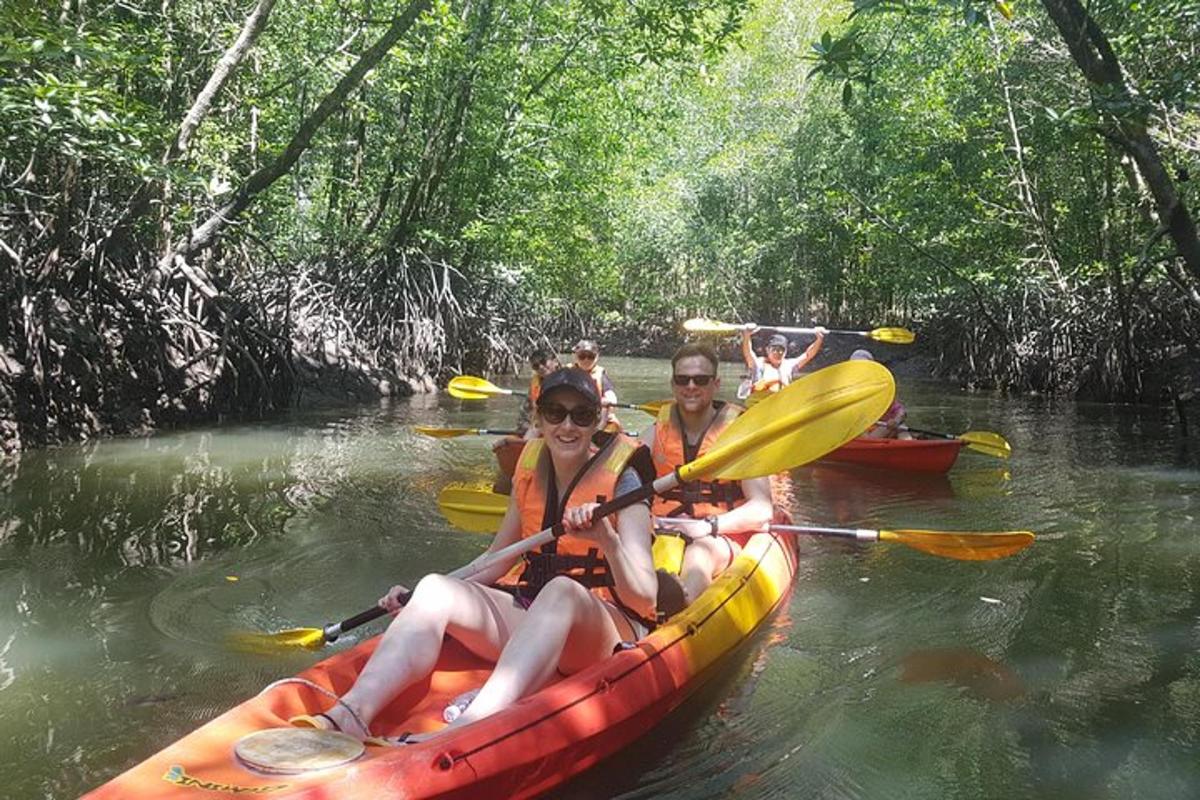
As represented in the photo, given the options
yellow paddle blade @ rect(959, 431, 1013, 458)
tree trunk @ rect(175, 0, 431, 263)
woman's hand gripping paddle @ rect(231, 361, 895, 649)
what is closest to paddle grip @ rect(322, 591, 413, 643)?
woman's hand gripping paddle @ rect(231, 361, 895, 649)

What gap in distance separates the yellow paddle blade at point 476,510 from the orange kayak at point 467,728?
1665mm

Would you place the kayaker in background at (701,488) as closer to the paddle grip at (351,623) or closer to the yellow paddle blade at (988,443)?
the paddle grip at (351,623)

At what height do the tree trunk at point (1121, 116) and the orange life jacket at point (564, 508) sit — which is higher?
the tree trunk at point (1121, 116)

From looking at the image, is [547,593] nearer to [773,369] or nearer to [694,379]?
[694,379]

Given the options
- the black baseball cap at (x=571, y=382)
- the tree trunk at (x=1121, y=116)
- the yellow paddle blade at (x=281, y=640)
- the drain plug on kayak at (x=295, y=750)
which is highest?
the tree trunk at (x=1121, y=116)

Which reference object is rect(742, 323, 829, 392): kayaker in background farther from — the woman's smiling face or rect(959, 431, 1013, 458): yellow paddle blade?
the woman's smiling face

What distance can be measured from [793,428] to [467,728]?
1719mm

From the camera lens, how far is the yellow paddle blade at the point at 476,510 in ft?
16.9

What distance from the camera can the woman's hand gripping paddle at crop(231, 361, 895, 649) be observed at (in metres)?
3.63

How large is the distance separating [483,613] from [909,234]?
Answer: 16.5 m

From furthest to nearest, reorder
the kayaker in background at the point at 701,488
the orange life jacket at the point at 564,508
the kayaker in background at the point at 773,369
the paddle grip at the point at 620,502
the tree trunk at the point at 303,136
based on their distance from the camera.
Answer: the kayaker in background at the point at 773,369
the tree trunk at the point at 303,136
the kayaker in background at the point at 701,488
the orange life jacket at the point at 564,508
the paddle grip at the point at 620,502

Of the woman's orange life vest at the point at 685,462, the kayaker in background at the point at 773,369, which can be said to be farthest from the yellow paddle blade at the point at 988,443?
the woman's orange life vest at the point at 685,462

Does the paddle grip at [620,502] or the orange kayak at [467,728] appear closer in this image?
the orange kayak at [467,728]

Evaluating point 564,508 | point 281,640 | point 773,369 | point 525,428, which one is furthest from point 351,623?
point 773,369
